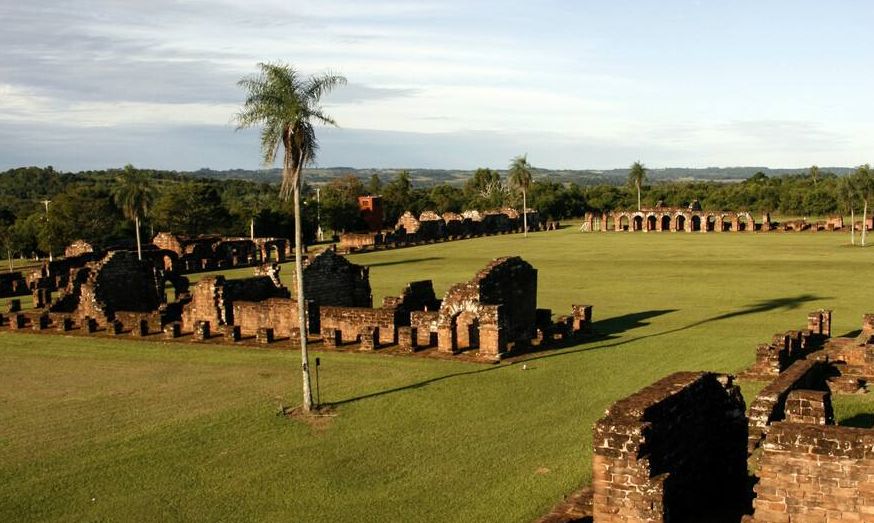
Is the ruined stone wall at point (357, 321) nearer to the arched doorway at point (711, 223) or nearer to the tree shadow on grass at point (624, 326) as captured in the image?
the tree shadow on grass at point (624, 326)

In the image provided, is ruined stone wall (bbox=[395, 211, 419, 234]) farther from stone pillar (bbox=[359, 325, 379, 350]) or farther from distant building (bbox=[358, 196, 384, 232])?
stone pillar (bbox=[359, 325, 379, 350])

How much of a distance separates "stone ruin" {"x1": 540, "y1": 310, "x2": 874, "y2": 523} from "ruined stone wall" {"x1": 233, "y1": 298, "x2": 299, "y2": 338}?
49.1 feet

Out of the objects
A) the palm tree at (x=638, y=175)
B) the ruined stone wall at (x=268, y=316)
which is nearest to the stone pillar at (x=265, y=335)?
the ruined stone wall at (x=268, y=316)

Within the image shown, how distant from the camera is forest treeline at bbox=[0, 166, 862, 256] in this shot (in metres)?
63.8

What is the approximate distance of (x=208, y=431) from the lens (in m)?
15.4

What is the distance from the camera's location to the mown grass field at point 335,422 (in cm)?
1195

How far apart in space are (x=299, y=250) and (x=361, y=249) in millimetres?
51058

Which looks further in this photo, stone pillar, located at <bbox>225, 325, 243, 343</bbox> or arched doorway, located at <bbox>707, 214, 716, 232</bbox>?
arched doorway, located at <bbox>707, 214, 716, 232</bbox>

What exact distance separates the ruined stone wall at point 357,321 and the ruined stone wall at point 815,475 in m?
14.7

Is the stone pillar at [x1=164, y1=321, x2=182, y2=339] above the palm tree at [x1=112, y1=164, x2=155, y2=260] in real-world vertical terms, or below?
below

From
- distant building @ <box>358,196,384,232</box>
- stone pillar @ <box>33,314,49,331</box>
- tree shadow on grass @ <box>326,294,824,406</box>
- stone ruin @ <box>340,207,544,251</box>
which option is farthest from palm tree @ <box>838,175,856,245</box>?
stone pillar @ <box>33,314,49,331</box>

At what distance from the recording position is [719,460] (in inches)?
444

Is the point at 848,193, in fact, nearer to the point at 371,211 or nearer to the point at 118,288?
the point at 371,211

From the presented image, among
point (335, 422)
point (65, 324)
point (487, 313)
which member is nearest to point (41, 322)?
point (65, 324)
